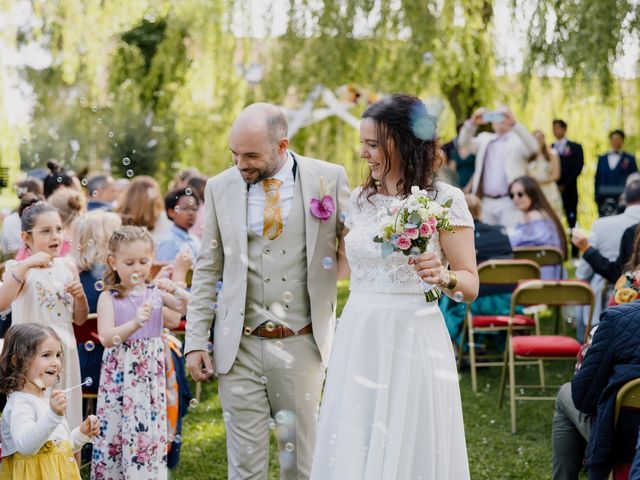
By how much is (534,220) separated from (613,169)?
6.37m

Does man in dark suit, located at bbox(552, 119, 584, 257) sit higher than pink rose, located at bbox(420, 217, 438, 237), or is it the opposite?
pink rose, located at bbox(420, 217, 438, 237)

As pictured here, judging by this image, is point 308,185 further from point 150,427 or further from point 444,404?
point 150,427

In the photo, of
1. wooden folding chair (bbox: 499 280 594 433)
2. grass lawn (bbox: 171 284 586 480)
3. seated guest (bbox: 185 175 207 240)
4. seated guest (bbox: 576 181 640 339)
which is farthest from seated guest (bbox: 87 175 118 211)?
seated guest (bbox: 576 181 640 339)

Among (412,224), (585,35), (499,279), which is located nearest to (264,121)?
(412,224)

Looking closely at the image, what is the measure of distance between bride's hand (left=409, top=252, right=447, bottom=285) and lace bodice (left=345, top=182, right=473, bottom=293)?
22 centimetres

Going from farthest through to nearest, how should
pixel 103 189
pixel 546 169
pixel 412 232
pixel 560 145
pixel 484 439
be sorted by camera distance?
pixel 560 145, pixel 546 169, pixel 103 189, pixel 484 439, pixel 412 232

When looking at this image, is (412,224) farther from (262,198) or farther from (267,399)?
(267,399)

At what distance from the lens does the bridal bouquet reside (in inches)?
138

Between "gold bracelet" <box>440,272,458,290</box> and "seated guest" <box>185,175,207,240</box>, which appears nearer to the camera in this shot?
"gold bracelet" <box>440,272,458,290</box>

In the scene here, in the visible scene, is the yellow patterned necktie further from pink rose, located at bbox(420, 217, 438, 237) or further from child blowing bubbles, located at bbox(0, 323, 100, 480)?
child blowing bubbles, located at bbox(0, 323, 100, 480)

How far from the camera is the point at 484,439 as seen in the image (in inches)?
261

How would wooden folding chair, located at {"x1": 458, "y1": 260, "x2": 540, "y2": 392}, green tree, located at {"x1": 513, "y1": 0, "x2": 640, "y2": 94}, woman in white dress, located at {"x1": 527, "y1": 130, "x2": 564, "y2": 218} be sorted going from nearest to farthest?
wooden folding chair, located at {"x1": 458, "y1": 260, "x2": 540, "y2": 392}
green tree, located at {"x1": 513, "y1": 0, "x2": 640, "y2": 94}
woman in white dress, located at {"x1": 527, "y1": 130, "x2": 564, "y2": 218}

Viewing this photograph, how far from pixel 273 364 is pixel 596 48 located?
258 inches

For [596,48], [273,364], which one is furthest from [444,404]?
[596,48]
